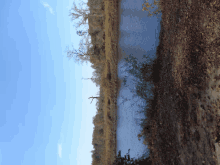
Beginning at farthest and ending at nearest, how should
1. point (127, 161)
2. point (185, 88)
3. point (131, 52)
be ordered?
point (131, 52) < point (127, 161) < point (185, 88)

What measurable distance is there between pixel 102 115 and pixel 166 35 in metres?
2.91

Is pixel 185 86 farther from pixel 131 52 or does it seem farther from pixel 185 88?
pixel 131 52

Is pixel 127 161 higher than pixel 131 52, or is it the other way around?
pixel 131 52

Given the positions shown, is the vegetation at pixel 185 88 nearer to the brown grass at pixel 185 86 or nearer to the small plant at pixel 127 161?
the brown grass at pixel 185 86

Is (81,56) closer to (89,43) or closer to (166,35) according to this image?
(89,43)

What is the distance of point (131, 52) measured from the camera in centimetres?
491

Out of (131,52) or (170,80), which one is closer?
(170,80)

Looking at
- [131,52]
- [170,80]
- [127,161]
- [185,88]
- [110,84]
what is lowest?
[127,161]

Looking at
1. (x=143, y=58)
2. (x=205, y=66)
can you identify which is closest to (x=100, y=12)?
(x=143, y=58)

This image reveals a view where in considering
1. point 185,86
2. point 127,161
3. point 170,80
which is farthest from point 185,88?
point 127,161

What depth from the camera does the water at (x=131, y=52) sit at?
470 cm

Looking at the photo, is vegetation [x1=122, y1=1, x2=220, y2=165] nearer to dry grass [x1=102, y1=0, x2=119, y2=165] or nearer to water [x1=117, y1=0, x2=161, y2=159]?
water [x1=117, y1=0, x2=161, y2=159]

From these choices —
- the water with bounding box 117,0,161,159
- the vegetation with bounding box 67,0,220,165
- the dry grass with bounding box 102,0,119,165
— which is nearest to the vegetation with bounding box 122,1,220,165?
the vegetation with bounding box 67,0,220,165

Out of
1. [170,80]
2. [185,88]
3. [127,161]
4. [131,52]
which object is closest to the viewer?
Result: [185,88]
